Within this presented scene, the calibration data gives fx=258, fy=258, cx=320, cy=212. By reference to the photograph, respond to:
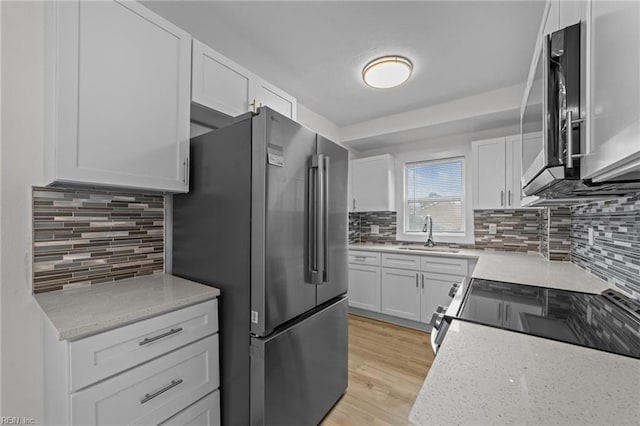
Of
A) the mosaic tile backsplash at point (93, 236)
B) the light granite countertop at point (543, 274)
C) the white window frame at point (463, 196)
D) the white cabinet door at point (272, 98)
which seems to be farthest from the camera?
the white window frame at point (463, 196)

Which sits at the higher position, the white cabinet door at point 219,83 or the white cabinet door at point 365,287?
the white cabinet door at point 219,83

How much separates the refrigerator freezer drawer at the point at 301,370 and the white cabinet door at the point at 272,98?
1.55 metres

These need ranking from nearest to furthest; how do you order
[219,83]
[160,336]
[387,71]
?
[160,336]
[219,83]
[387,71]

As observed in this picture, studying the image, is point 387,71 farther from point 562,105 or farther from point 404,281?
point 404,281

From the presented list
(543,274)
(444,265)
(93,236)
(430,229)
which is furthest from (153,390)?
(430,229)

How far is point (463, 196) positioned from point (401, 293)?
1.50 metres

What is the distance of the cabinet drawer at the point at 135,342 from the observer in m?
0.92

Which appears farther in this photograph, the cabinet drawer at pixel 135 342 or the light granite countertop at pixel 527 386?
the cabinet drawer at pixel 135 342

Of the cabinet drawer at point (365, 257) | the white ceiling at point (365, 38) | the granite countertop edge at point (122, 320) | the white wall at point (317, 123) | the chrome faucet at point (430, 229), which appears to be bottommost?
the cabinet drawer at point (365, 257)

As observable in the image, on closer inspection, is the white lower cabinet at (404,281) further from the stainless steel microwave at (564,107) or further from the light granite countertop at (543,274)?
the stainless steel microwave at (564,107)

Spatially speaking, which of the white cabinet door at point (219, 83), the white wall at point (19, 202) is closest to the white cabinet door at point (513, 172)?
the white cabinet door at point (219, 83)

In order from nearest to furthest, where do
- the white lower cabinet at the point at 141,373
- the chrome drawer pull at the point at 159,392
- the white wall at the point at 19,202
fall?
the white lower cabinet at the point at 141,373
the chrome drawer pull at the point at 159,392
the white wall at the point at 19,202

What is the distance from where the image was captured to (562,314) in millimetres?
1029

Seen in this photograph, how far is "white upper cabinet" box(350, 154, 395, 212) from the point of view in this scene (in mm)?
3525
